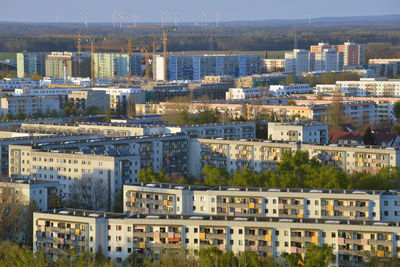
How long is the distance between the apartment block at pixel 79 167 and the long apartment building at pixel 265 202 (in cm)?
114

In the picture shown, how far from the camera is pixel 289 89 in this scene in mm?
25938

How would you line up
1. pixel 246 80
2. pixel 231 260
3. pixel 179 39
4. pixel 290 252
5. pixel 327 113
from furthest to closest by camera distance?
pixel 179 39 → pixel 246 80 → pixel 327 113 → pixel 290 252 → pixel 231 260

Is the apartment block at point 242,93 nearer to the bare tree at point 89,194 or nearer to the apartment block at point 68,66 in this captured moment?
the apartment block at point 68,66

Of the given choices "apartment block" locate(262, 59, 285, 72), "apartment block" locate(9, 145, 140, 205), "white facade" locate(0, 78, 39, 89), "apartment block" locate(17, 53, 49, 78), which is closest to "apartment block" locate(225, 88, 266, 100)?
"white facade" locate(0, 78, 39, 89)

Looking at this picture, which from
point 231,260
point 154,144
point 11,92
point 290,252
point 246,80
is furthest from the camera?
point 246,80

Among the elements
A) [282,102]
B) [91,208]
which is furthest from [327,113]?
[91,208]

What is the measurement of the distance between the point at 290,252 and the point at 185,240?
87 centimetres

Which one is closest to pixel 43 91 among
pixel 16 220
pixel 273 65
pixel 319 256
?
pixel 273 65

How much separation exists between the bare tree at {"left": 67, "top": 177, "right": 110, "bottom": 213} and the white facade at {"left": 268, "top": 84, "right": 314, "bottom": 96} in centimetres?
1408

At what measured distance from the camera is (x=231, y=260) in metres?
7.98

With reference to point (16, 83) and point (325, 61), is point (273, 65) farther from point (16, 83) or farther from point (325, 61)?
point (16, 83)

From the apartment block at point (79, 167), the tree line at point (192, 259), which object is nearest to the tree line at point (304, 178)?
the apartment block at point (79, 167)

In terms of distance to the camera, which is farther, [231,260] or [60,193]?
[60,193]

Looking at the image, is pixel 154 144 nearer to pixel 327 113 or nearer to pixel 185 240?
pixel 185 240
